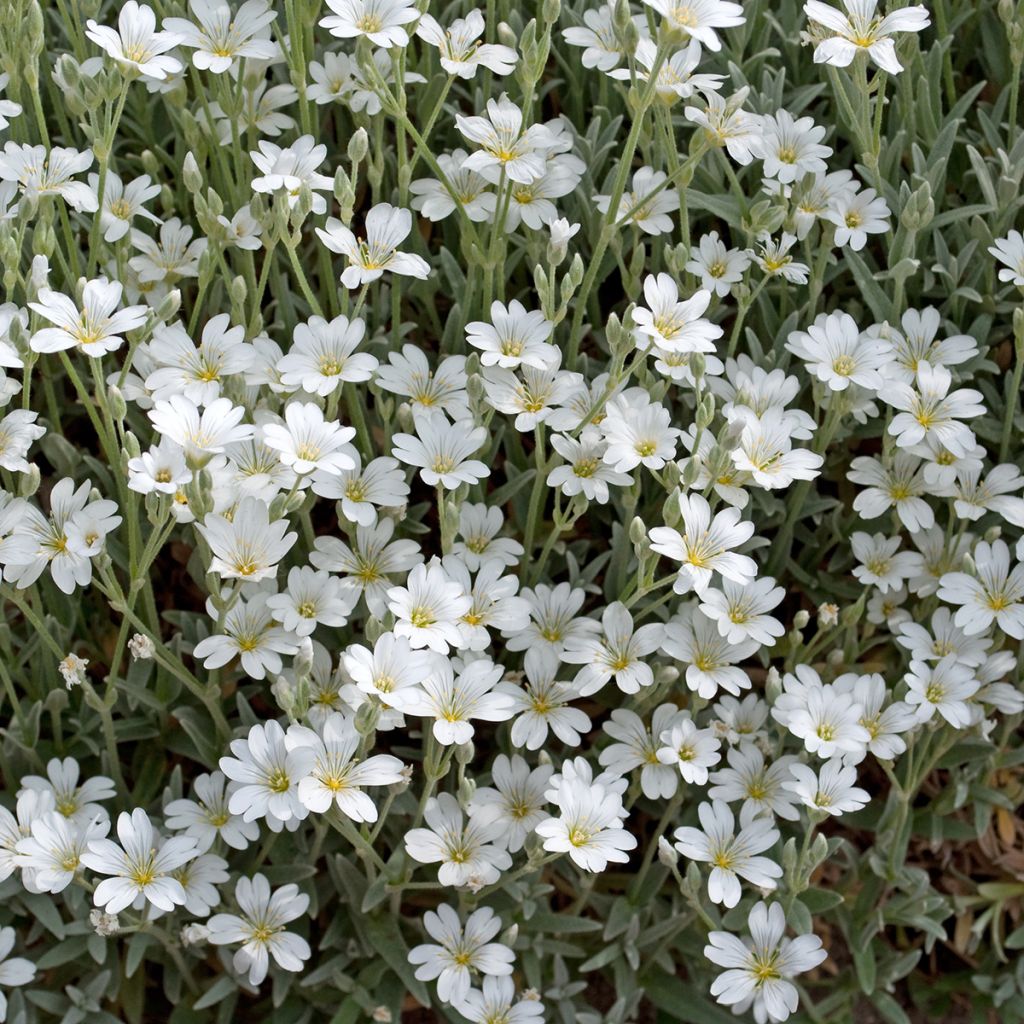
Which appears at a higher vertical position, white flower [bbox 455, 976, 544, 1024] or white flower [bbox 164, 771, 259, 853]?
white flower [bbox 164, 771, 259, 853]

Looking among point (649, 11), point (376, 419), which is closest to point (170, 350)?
point (376, 419)

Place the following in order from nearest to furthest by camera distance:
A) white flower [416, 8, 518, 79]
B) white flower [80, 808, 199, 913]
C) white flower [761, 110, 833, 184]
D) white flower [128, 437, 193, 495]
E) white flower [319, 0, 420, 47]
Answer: white flower [128, 437, 193, 495], white flower [80, 808, 199, 913], white flower [319, 0, 420, 47], white flower [416, 8, 518, 79], white flower [761, 110, 833, 184]

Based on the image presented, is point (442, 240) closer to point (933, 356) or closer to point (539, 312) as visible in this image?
point (539, 312)

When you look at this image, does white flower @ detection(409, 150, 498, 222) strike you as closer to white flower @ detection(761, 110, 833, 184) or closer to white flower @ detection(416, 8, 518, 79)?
white flower @ detection(416, 8, 518, 79)

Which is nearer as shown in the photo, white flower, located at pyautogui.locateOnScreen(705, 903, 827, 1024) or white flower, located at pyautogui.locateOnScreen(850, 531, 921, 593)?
white flower, located at pyautogui.locateOnScreen(705, 903, 827, 1024)

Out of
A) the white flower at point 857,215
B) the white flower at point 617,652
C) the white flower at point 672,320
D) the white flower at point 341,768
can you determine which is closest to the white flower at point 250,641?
the white flower at point 341,768

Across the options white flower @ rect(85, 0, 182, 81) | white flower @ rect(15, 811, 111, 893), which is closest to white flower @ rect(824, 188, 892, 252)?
white flower @ rect(85, 0, 182, 81)
